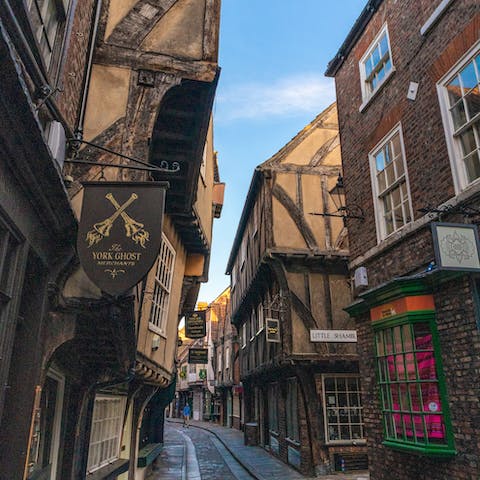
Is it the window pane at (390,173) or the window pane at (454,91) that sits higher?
the window pane at (454,91)

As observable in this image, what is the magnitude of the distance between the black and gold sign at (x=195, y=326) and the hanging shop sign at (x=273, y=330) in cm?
245

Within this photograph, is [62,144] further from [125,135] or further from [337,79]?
[337,79]

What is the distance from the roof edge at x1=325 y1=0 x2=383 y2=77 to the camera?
855 cm

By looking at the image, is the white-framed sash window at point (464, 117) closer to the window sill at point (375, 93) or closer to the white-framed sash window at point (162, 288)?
the window sill at point (375, 93)

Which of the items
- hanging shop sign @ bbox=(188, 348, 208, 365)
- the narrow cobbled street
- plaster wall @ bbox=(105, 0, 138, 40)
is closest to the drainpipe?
plaster wall @ bbox=(105, 0, 138, 40)

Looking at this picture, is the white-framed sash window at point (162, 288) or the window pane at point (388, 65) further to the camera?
the white-framed sash window at point (162, 288)

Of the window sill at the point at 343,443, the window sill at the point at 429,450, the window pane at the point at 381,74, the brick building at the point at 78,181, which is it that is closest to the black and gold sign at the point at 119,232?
the brick building at the point at 78,181

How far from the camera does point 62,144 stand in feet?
15.6

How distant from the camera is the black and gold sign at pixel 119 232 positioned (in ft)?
12.2

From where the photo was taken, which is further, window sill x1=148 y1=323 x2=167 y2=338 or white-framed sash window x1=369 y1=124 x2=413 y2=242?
window sill x1=148 y1=323 x2=167 y2=338

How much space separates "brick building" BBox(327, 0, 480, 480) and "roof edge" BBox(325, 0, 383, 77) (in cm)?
6

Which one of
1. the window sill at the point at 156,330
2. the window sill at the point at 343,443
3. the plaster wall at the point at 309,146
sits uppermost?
the plaster wall at the point at 309,146

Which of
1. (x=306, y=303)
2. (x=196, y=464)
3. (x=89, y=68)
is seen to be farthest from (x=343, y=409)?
Result: (x=89, y=68)

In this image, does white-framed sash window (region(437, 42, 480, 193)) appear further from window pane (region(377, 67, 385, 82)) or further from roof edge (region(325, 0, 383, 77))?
roof edge (region(325, 0, 383, 77))
